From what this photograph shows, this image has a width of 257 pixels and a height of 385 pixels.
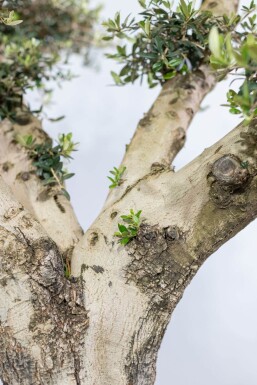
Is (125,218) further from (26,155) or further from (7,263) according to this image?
(26,155)

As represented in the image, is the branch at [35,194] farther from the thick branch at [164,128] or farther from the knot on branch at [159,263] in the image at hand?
the knot on branch at [159,263]

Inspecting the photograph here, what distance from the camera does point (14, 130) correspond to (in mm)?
2703

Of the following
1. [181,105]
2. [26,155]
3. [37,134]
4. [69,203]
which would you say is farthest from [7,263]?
[181,105]

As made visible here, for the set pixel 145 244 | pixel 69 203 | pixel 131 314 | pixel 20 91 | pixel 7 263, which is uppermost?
pixel 20 91

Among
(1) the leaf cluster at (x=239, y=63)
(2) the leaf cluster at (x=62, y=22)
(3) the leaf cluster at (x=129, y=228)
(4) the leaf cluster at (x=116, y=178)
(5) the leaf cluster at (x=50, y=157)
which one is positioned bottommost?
(1) the leaf cluster at (x=239, y=63)

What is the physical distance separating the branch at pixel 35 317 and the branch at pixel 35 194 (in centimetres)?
33


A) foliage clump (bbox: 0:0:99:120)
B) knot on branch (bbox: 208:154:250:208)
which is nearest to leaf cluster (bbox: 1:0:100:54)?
foliage clump (bbox: 0:0:99:120)

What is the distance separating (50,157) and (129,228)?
2.46 feet

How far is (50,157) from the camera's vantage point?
2498 mm

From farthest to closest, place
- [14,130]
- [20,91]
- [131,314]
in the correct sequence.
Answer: [20,91] → [14,130] → [131,314]

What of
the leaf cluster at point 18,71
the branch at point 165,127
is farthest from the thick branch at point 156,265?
the leaf cluster at point 18,71

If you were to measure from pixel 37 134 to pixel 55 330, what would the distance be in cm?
120

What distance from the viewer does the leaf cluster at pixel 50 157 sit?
2422 millimetres

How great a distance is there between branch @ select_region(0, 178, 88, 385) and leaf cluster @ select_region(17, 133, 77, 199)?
1.76 ft
